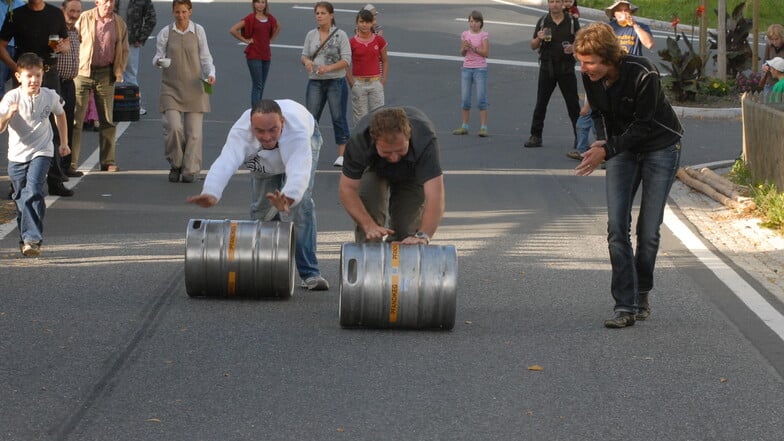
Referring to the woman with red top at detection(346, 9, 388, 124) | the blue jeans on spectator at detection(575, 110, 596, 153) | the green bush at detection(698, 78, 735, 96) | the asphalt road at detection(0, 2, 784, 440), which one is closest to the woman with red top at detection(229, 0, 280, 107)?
the woman with red top at detection(346, 9, 388, 124)

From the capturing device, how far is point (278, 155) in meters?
8.98

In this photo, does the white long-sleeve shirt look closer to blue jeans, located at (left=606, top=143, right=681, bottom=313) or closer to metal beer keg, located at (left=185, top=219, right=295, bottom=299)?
metal beer keg, located at (left=185, top=219, right=295, bottom=299)

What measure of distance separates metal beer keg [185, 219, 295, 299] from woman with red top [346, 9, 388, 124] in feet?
24.8

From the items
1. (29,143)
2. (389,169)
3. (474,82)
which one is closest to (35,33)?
(29,143)

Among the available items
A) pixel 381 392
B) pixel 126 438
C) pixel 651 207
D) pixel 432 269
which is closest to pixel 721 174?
pixel 651 207

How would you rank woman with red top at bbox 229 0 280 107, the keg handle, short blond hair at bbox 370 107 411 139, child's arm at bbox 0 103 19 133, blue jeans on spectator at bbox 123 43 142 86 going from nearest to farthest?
short blond hair at bbox 370 107 411 139 → the keg handle → child's arm at bbox 0 103 19 133 → blue jeans on spectator at bbox 123 43 142 86 → woman with red top at bbox 229 0 280 107

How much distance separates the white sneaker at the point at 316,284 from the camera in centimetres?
936

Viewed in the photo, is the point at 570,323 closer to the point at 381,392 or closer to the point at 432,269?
the point at 432,269

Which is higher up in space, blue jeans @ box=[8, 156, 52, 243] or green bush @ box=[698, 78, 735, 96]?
green bush @ box=[698, 78, 735, 96]

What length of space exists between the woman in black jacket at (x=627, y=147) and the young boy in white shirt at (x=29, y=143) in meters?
4.54

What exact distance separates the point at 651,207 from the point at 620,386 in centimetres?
183

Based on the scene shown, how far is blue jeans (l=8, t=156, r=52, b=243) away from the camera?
10367 millimetres

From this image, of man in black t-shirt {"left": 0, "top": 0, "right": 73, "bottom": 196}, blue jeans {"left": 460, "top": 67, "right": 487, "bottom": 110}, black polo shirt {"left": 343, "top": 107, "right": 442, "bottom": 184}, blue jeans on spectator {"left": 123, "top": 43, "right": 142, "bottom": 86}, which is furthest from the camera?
blue jeans on spectator {"left": 123, "top": 43, "right": 142, "bottom": 86}

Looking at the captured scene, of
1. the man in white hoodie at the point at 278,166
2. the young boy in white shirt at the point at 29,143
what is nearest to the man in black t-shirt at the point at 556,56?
the young boy in white shirt at the point at 29,143
